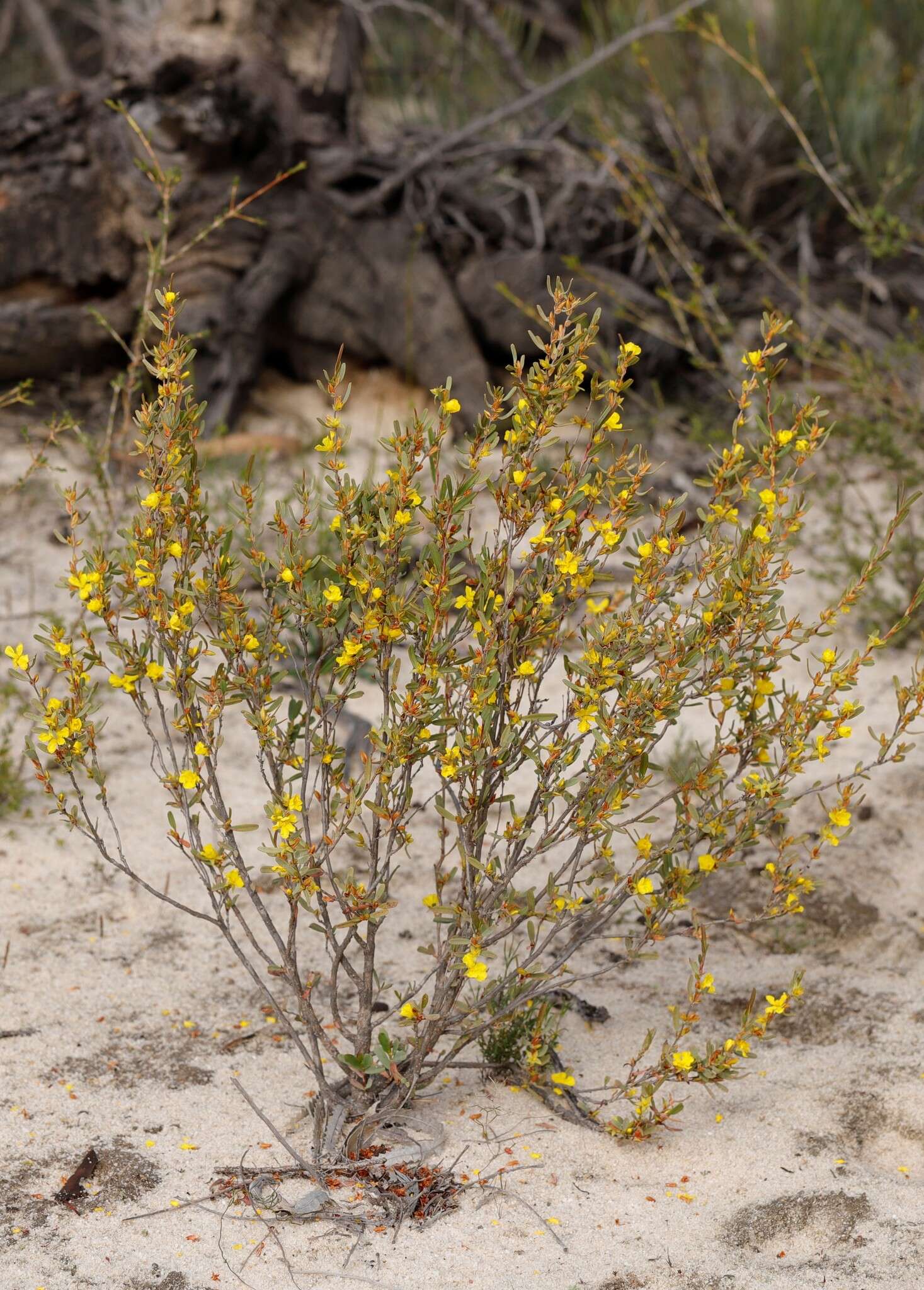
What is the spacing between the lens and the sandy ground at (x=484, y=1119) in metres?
2.04

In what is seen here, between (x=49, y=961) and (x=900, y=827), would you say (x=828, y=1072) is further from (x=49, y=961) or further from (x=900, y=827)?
(x=49, y=961)

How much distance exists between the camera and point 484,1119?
242 cm

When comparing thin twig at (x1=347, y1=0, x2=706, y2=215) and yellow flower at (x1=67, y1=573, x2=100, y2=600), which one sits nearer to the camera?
yellow flower at (x1=67, y1=573, x2=100, y2=600)

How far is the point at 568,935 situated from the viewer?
3199 mm

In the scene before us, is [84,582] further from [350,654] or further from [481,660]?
[481,660]

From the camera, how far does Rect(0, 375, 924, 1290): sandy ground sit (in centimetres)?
204

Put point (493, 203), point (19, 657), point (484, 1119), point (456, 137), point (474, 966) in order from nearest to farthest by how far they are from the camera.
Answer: point (474, 966) → point (19, 657) → point (484, 1119) → point (456, 137) → point (493, 203)

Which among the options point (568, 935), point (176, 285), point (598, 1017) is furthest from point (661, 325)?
point (598, 1017)

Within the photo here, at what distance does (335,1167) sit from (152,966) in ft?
2.75

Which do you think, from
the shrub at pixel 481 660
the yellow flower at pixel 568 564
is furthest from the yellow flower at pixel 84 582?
the yellow flower at pixel 568 564

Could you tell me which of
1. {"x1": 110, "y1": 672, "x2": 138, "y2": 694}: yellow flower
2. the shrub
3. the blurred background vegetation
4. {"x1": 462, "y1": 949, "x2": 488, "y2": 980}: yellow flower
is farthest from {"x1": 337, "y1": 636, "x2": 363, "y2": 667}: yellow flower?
the blurred background vegetation

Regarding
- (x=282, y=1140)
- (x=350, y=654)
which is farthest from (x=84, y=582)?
(x=282, y=1140)

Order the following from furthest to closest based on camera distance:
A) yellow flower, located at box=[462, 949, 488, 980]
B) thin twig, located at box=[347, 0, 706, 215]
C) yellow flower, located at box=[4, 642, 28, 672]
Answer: thin twig, located at box=[347, 0, 706, 215] → yellow flower, located at box=[4, 642, 28, 672] → yellow flower, located at box=[462, 949, 488, 980]

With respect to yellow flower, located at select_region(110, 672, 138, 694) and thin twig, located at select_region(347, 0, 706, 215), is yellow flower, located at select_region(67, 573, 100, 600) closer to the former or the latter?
yellow flower, located at select_region(110, 672, 138, 694)
